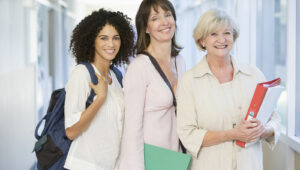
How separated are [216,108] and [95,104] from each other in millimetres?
639

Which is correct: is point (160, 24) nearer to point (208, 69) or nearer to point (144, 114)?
point (208, 69)

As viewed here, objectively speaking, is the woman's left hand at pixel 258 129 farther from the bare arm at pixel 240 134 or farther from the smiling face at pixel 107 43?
the smiling face at pixel 107 43

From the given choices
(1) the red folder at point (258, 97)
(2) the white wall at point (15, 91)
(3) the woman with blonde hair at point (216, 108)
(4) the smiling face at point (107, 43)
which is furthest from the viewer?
(2) the white wall at point (15, 91)

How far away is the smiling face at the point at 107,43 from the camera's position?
210 cm

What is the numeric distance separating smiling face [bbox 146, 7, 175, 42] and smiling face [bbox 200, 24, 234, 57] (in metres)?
0.35

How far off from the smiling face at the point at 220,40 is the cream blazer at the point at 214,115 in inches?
4.2

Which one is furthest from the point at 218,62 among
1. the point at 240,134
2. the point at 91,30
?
the point at 91,30

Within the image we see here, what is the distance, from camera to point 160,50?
7.11 ft

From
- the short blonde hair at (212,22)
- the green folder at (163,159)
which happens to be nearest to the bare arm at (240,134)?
the green folder at (163,159)

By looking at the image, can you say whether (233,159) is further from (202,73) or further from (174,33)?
(174,33)

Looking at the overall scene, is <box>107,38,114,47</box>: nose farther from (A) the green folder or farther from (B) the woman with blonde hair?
(A) the green folder

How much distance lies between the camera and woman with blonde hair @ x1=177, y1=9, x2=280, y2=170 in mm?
1791

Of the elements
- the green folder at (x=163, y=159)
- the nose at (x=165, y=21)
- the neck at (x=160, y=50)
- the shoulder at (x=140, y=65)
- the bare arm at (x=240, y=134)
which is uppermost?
the nose at (x=165, y=21)

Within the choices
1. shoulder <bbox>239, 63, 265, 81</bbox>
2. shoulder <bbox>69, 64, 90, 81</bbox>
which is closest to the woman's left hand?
shoulder <bbox>239, 63, 265, 81</bbox>
